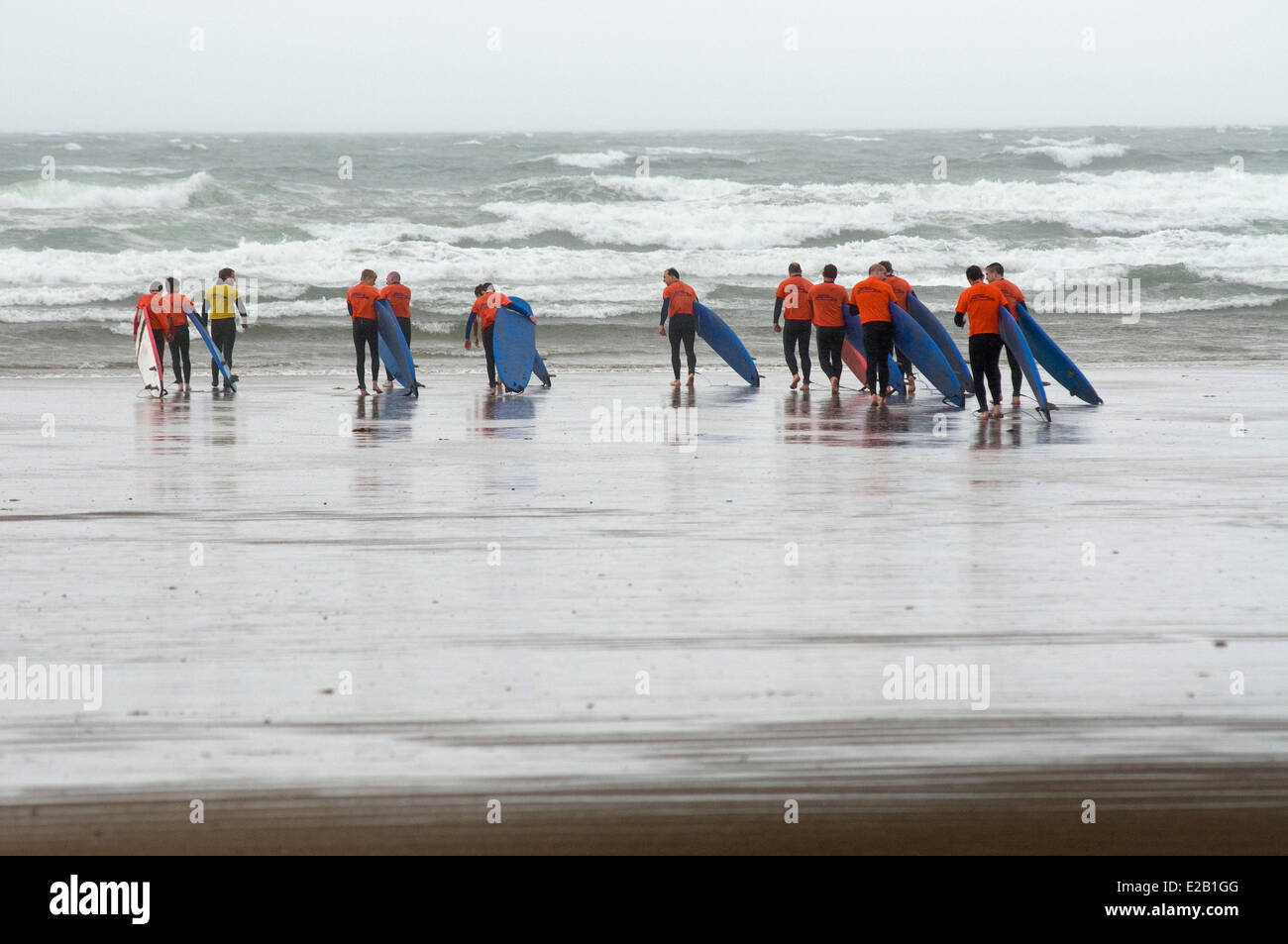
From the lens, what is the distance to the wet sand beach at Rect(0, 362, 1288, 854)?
16.3 feet

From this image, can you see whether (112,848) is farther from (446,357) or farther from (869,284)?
(446,357)

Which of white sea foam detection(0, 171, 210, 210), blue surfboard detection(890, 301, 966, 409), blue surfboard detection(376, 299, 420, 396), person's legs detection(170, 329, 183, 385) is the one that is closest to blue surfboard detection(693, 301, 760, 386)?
blue surfboard detection(890, 301, 966, 409)

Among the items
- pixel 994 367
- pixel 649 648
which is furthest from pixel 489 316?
pixel 649 648

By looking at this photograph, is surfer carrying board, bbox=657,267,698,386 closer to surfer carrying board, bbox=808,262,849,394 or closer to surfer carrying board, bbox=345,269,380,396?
surfer carrying board, bbox=808,262,849,394

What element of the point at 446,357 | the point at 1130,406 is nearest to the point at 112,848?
the point at 1130,406

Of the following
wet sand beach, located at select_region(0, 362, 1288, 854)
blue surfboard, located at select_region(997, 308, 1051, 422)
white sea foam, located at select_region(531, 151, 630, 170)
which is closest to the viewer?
wet sand beach, located at select_region(0, 362, 1288, 854)

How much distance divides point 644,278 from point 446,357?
1148 centimetres

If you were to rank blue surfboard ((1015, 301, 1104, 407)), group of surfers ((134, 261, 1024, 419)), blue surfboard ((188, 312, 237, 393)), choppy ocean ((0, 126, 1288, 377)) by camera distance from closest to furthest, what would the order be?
group of surfers ((134, 261, 1024, 419)), blue surfboard ((1015, 301, 1104, 407)), blue surfboard ((188, 312, 237, 393)), choppy ocean ((0, 126, 1288, 377))

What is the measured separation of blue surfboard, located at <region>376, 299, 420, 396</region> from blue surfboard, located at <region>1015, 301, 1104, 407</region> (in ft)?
23.8

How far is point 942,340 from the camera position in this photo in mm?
16469

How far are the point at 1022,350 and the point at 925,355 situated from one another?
1.56 meters

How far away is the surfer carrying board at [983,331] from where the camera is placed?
1459 cm

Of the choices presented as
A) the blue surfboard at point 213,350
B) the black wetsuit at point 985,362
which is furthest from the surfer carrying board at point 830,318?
the blue surfboard at point 213,350

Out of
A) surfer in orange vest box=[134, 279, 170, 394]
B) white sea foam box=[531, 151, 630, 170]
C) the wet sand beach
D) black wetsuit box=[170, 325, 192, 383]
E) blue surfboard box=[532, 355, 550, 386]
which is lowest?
the wet sand beach
